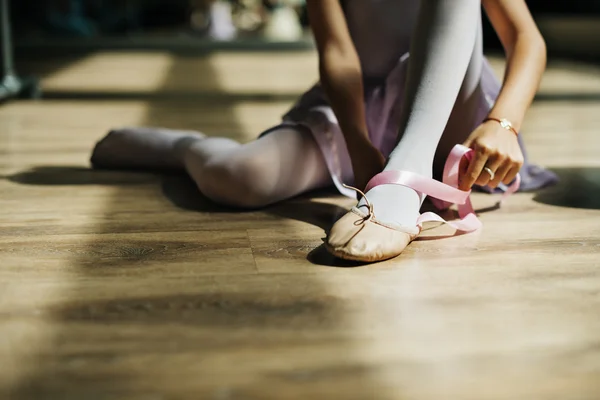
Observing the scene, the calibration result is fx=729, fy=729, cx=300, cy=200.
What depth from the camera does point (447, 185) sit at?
745mm

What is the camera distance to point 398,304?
0.58m

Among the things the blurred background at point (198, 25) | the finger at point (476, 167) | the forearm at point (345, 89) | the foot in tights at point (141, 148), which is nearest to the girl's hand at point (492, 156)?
the finger at point (476, 167)

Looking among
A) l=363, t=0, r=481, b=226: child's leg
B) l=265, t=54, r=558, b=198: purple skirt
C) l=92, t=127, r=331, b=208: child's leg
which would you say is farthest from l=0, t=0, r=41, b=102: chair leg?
l=363, t=0, r=481, b=226: child's leg

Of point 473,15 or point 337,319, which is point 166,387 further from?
point 473,15

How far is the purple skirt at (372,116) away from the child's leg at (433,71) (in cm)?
12

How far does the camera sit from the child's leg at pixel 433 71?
759 mm

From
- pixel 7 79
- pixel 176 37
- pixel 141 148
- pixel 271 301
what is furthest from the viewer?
pixel 176 37

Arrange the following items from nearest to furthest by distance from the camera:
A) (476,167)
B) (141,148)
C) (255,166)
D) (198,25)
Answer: (476,167) < (255,166) < (141,148) < (198,25)

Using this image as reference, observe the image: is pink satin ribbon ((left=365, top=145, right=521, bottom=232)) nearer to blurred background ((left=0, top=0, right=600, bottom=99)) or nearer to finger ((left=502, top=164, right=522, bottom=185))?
finger ((left=502, top=164, right=522, bottom=185))

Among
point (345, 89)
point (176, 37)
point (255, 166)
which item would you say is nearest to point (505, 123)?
point (345, 89)

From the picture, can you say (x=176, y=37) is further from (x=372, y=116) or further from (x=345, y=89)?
(x=345, y=89)

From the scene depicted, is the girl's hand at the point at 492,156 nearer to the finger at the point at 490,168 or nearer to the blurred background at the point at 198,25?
the finger at the point at 490,168

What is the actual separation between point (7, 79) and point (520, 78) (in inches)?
62.9

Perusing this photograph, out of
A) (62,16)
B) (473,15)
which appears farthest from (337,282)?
(62,16)
